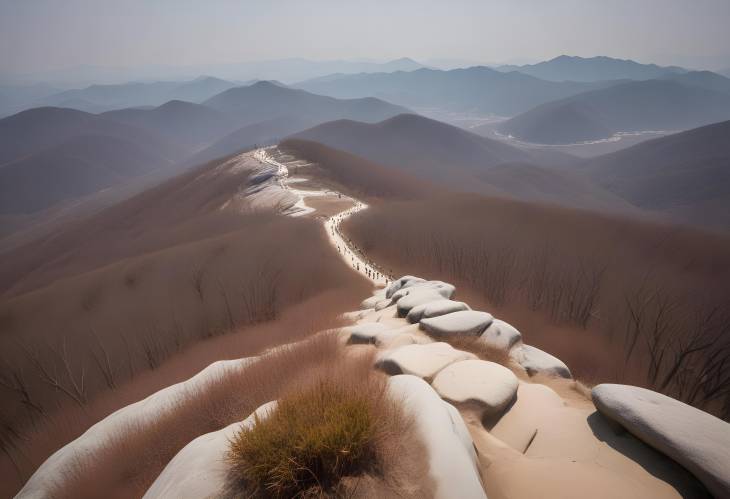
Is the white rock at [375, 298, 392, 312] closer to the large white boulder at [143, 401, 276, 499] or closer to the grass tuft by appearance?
the large white boulder at [143, 401, 276, 499]

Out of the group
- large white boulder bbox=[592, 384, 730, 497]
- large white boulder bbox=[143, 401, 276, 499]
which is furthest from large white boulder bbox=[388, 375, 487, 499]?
large white boulder bbox=[592, 384, 730, 497]

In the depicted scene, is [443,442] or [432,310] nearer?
[443,442]

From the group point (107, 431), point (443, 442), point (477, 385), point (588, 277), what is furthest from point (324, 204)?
point (443, 442)

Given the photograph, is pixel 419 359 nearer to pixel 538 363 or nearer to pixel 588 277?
pixel 538 363

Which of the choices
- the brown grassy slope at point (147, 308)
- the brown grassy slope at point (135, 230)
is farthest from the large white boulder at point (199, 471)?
the brown grassy slope at point (135, 230)

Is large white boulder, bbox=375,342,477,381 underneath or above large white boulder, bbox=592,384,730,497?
underneath
